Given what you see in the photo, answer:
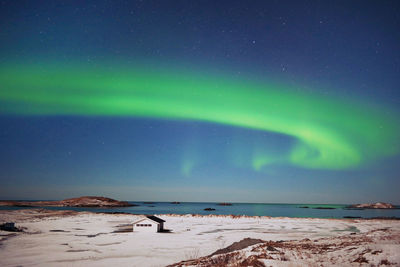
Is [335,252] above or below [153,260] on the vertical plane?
above

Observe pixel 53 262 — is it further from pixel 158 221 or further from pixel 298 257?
pixel 158 221

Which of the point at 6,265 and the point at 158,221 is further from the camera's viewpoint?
the point at 158,221

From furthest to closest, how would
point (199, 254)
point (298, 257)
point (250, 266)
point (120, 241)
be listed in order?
point (120, 241) < point (199, 254) < point (298, 257) < point (250, 266)

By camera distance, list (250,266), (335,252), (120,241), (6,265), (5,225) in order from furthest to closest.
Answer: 1. (5,225)
2. (120,241)
3. (6,265)
4. (335,252)
5. (250,266)

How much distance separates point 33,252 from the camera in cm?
2658

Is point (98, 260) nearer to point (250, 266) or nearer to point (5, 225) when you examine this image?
point (250, 266)

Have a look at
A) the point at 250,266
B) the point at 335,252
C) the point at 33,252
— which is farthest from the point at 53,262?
the point at 335,252

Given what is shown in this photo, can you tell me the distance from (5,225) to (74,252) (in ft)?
83.6

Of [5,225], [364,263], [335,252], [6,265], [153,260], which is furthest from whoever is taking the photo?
[5,225]

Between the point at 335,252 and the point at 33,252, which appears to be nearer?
the point at 335,252

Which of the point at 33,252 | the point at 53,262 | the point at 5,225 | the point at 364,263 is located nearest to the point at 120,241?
the point at 33,252

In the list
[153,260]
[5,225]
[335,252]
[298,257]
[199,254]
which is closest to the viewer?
[298,257]

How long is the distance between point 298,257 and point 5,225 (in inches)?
1833

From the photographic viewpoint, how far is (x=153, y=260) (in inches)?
906
